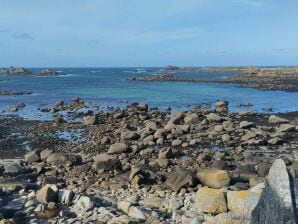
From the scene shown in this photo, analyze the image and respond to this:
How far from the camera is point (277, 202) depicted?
513 centimetres

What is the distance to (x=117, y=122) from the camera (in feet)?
123

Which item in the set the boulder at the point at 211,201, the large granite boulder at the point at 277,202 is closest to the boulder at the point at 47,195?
the boulder at the point at 211,201

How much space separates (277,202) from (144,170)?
14.1 m

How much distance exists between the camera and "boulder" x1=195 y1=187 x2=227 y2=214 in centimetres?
1320

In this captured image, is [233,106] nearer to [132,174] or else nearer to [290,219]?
[132,174]

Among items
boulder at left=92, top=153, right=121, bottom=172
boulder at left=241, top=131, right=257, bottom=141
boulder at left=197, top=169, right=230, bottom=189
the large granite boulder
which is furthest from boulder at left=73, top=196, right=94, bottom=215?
boulder at left=241, top=131, right=257, bottom=141

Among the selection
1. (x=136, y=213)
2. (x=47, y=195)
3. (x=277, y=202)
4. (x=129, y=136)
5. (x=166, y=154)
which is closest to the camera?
(x=277, y=202)

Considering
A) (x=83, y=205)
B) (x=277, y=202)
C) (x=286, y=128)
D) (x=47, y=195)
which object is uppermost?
(x=277, y=202)

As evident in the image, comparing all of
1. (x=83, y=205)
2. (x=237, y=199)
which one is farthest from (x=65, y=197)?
(x=237, y=199)

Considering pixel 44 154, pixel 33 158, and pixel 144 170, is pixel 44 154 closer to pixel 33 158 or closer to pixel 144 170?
pixel 33 158

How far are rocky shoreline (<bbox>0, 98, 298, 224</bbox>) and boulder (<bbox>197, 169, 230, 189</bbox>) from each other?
4 cm

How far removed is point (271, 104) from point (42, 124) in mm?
28135

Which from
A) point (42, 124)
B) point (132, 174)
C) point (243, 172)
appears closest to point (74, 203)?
point (132, 174)

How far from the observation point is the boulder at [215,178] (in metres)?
16.4
